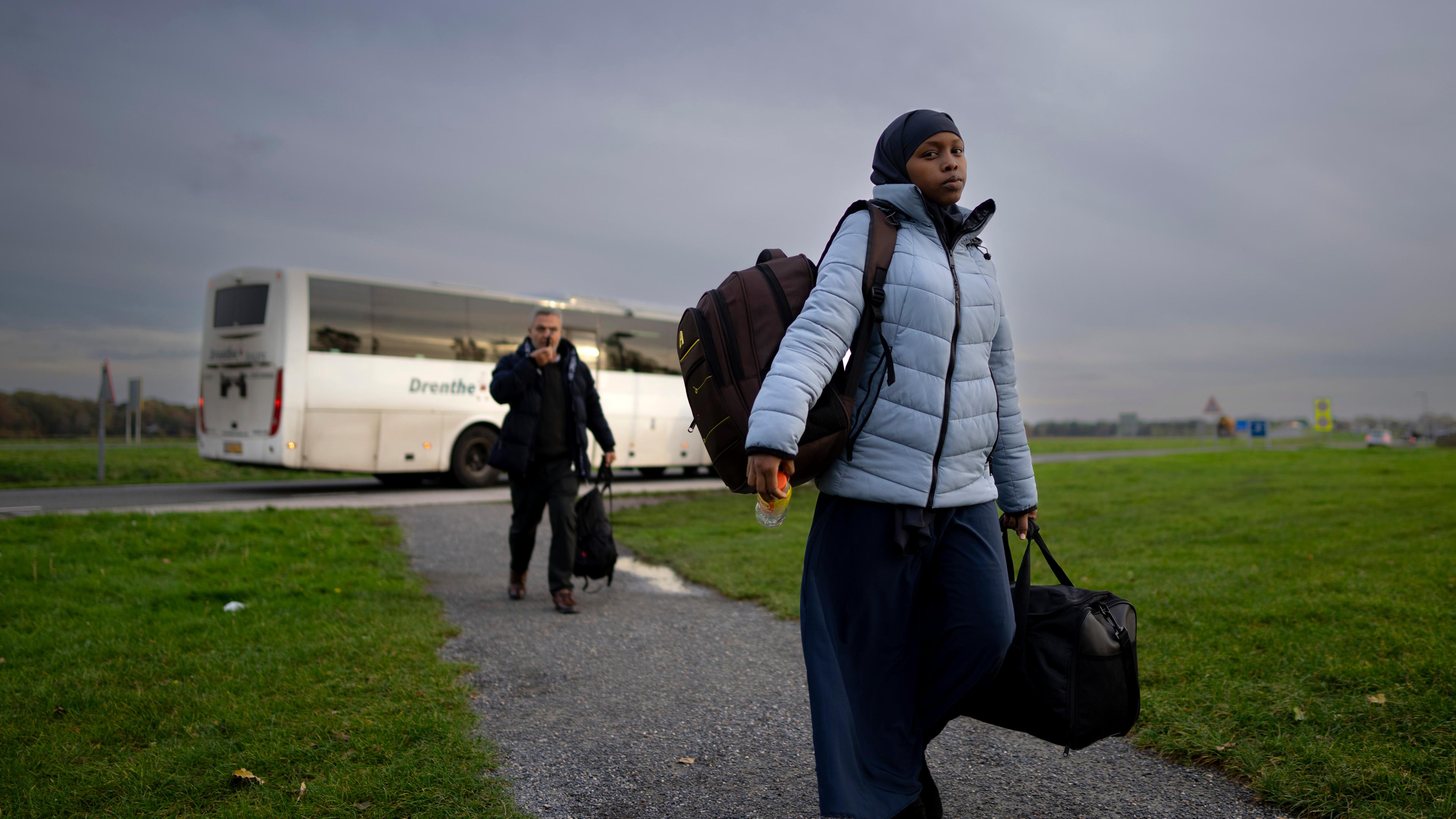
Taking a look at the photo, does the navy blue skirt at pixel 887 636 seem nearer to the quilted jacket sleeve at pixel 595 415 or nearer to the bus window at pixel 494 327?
the quilted jacket sleeve at pixel 595 415

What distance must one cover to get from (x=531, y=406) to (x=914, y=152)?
157 inches

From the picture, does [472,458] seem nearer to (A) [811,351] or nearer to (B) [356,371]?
(B) [356,371]

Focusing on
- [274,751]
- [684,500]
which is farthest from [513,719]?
[684,500]

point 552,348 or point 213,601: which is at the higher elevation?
point 552,348

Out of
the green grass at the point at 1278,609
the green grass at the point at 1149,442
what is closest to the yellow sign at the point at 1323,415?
the green grass at the point at 1149,442

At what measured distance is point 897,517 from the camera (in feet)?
7.31

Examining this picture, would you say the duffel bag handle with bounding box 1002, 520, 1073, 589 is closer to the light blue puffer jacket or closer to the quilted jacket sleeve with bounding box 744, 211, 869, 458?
the light blue puffer jacket

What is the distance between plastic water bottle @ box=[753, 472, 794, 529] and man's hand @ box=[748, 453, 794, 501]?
0.05 ft

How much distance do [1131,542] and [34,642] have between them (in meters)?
8.32

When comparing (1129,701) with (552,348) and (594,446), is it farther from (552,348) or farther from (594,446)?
(594,446)

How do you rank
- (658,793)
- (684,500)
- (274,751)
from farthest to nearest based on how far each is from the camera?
(684,500), (274,751), (658,793)

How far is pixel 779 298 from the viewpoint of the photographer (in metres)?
2.28

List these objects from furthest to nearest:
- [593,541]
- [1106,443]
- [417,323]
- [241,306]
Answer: [1106,443], [417,323], [241,306], [593,541]

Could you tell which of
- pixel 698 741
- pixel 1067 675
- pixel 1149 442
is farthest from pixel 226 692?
pixel 1149 442
